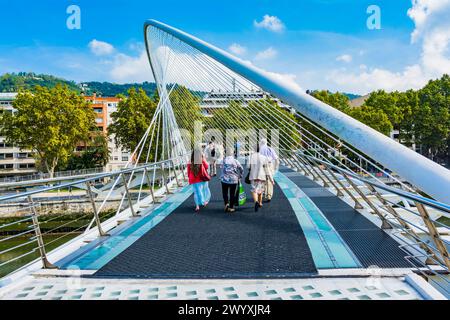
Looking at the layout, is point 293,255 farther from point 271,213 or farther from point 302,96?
point 271,213

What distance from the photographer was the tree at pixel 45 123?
3312 cm

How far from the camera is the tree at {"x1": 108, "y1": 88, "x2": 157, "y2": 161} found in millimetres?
36422

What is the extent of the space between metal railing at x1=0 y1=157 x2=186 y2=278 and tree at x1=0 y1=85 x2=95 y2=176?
7661mm

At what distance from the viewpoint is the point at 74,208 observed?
27.0 meters

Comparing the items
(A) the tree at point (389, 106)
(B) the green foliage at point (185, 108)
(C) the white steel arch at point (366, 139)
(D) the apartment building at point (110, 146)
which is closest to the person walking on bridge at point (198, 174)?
(C) the white steel arch at point (366, 139)

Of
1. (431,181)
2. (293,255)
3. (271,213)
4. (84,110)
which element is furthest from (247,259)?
(84,110)

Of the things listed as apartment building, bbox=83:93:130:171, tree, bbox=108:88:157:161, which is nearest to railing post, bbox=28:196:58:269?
tree, bbox=108:88:157:161

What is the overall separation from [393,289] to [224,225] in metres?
2.72

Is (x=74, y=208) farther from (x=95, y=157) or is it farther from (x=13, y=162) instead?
Answer: (x=13, y=162)

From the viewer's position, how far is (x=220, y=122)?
17.1 m

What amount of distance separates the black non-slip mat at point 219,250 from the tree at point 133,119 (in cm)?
3172

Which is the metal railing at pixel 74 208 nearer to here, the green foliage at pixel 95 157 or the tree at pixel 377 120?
the green foliage at pixel 95 157

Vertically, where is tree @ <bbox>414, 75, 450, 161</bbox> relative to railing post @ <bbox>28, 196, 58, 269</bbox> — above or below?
above

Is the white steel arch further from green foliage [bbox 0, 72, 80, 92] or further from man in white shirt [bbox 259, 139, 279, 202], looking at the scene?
green foliage [bbox 0, 72, 80, 92]
